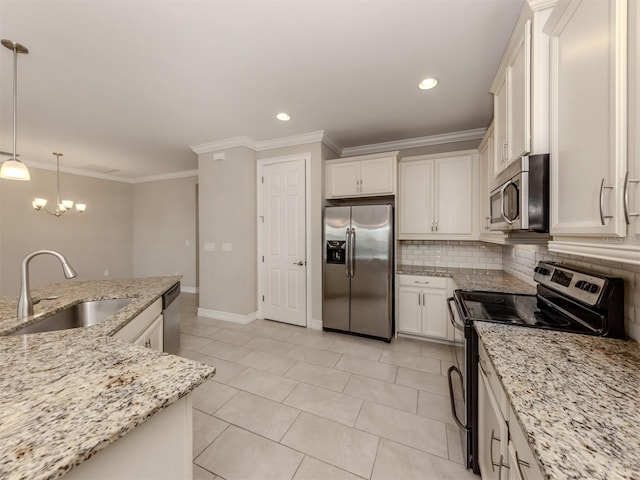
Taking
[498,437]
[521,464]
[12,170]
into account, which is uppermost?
[12,170]

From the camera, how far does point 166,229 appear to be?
586 cm

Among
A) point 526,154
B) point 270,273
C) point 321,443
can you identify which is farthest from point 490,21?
point 270,273

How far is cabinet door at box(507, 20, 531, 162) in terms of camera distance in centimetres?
128

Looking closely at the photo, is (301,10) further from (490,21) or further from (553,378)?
(553,378)

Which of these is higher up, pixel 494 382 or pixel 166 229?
pixel 166 229

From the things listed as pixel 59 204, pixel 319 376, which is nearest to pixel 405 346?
pixel 319 376

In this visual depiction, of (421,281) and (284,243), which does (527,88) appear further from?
(284,243)

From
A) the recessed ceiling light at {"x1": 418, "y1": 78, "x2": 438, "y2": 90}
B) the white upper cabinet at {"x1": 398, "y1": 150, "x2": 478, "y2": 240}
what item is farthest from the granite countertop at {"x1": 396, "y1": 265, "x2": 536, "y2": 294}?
the recessed ceiling light at {"x1": 418, "y1": 78, "x2": 438, "y2": 90}

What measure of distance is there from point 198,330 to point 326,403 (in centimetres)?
222

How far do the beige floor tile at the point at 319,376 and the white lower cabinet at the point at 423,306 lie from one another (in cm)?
113

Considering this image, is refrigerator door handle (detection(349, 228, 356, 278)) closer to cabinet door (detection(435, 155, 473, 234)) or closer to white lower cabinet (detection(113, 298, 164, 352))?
cabinet door (detection(435, 155, 473, 234))

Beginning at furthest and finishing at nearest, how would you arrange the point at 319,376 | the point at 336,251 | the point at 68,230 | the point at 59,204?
the point at 68,230
the point at 59,204
the point at 336,251
the point at 319,376

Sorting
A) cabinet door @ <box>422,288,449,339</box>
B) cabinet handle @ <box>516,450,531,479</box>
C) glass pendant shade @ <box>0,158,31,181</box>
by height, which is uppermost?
glass pendant shade @ <box>0,158,31,181</box>

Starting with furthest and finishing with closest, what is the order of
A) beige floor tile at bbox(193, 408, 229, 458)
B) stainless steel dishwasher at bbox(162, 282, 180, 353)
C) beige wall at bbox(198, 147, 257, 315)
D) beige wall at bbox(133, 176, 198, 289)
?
1. beige wall at bbox(133, 176, 198, 289)
2. beige wall at bbox(198, 147, 257, 315)
3. stainless steel dishwasher at bbox(162, 282, 180, 353)
4. beige floor tile at bbox(193, 408, 229, 458)
